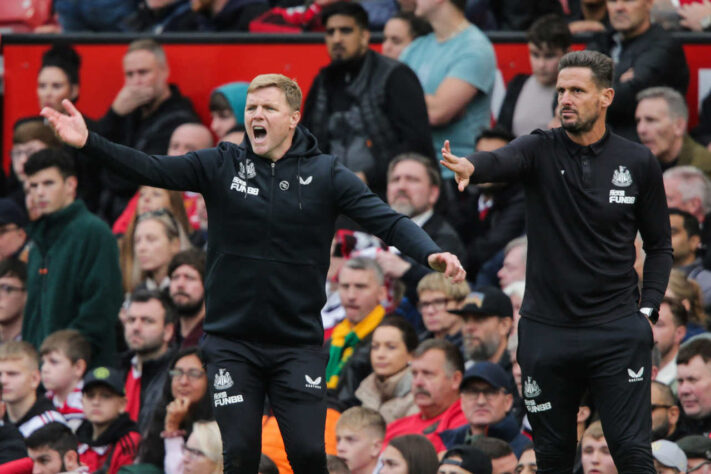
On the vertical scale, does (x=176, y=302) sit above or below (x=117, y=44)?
below

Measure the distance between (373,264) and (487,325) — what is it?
1.16 metres

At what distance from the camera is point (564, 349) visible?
7.68 metres

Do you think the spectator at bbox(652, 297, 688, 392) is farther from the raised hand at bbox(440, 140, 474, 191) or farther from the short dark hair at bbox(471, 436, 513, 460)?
the raised hand at bbox(440, 140, 474, 191)

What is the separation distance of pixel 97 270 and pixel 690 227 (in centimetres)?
470

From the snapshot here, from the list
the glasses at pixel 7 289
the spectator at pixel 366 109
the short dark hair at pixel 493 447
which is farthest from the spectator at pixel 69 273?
the short dark hair at pixel 493 447

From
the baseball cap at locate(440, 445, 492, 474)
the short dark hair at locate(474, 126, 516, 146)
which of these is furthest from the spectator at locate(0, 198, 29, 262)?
the baseball cap at locate(440, 445, 492, 474)

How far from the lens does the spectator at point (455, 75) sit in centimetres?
1274

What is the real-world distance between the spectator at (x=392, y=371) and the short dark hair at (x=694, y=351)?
2002 mm

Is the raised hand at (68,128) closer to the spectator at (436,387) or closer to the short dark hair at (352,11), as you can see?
the spectator at (436,387)

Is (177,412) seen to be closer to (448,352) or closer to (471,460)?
(448,352)

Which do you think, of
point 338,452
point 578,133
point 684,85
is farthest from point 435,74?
point 578,133

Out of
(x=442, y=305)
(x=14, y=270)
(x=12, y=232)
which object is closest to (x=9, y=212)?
(x=12, y=232)

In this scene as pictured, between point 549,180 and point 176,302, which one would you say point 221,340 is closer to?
point 549,180

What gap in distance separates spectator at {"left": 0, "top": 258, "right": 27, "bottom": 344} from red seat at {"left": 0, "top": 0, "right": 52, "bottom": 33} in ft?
11.8
